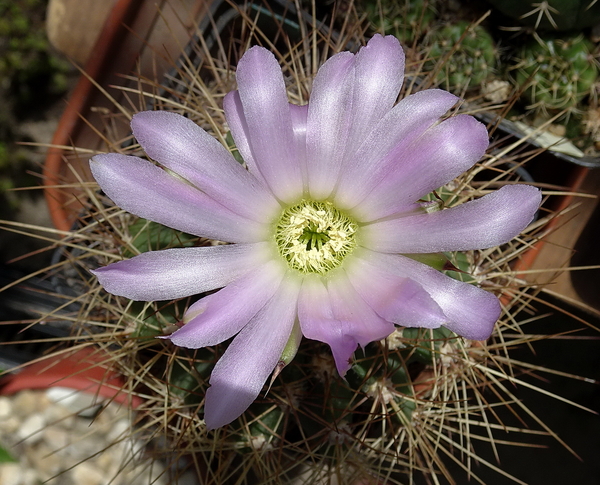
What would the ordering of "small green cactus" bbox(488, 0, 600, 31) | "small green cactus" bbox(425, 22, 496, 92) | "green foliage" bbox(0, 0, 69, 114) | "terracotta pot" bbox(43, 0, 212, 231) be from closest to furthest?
"small green cactus" bbox(488, 0, 600, 31)
"small green cactus" bbox(425, 22, 496, 92)
"terracotta pot" bbox(43, 0, 212, 231)
"green foliage" bbox(0, 0, 69, 114)

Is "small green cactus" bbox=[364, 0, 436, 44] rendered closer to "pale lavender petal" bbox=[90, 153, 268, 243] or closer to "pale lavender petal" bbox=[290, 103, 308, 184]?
"pale lavender petal" bbox=[290, 103, 308, 184]

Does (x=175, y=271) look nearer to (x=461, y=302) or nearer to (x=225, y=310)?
(x=225, y=310)

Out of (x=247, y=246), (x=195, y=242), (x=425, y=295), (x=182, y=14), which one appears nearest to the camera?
(x=425, y=295)

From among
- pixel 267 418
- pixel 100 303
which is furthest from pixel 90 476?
pixel 267 418

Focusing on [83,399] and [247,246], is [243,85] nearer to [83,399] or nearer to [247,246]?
[247,246]

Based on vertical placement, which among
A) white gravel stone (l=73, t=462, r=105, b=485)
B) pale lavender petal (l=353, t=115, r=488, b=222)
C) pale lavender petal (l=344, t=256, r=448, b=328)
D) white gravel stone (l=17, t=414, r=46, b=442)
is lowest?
white gravel stone (l=73, t=462, r=105, b=485)

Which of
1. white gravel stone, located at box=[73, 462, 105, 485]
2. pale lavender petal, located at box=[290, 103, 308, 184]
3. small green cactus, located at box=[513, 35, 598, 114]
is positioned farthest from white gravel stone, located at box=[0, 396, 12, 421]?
small green cactus, located at box=[513, 35, 598, 114]
